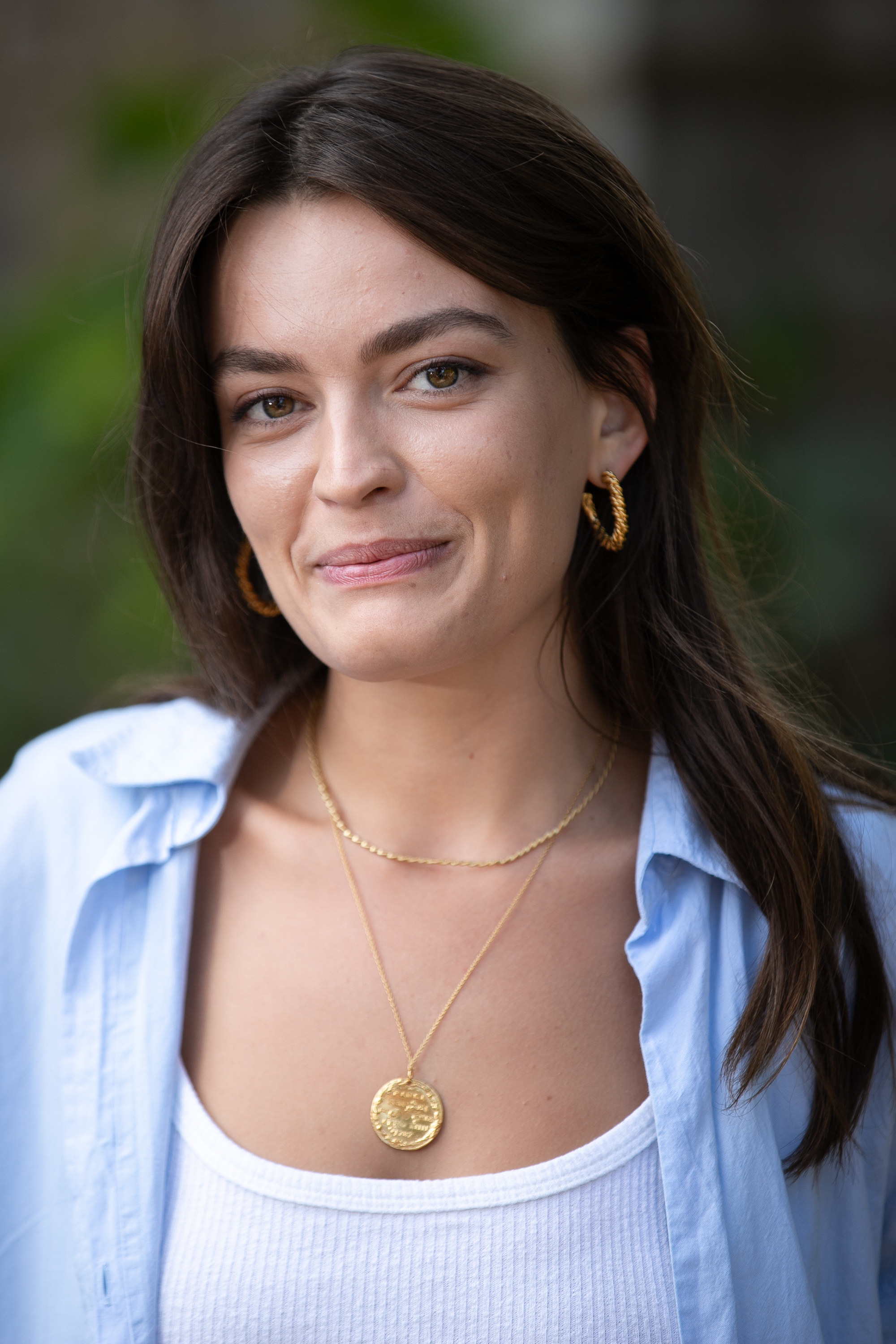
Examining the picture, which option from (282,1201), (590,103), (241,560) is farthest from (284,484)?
(590,103)

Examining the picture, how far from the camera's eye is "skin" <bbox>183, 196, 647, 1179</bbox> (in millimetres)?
1546

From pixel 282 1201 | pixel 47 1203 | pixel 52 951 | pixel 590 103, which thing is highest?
pixel 590 103

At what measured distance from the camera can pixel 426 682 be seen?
177 centimetres

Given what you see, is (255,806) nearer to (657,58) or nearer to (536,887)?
(536,887)

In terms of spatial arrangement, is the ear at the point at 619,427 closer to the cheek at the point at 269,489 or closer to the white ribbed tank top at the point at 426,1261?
the cheek at the point at 269,489

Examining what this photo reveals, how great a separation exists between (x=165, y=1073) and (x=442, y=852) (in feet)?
1.68

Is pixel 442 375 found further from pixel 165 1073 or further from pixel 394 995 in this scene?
pixel 165 1073

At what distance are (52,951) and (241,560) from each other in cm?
67

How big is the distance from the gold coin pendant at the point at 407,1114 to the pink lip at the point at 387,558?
2.24 ft

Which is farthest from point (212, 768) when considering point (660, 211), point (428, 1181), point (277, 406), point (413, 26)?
point (660, 211)

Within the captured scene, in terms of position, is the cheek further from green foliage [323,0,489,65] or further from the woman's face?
green foliage [323,0,489,65]

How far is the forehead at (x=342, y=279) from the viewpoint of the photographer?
1.51 meters

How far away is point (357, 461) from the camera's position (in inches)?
60.1

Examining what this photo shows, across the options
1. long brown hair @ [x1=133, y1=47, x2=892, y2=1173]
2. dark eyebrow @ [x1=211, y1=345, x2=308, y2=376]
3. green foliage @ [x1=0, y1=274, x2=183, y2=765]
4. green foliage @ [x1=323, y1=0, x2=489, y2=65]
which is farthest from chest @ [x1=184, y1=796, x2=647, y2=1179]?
green foliage @ [x1=323, y1=0, x2=489, y2=65]
